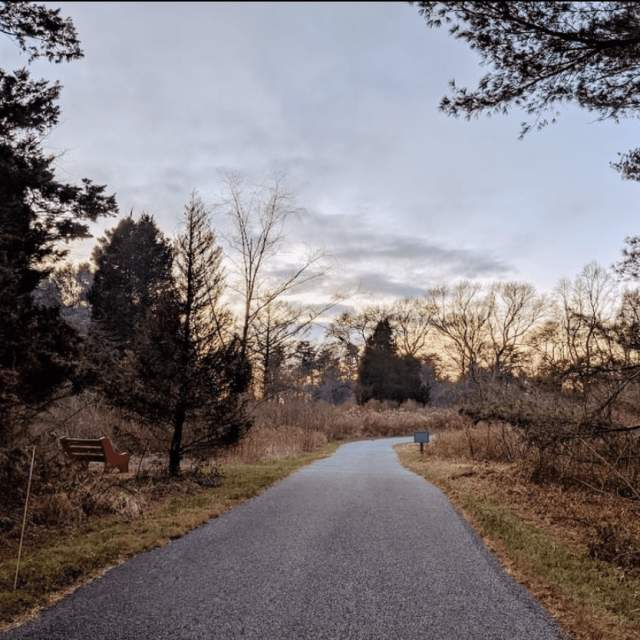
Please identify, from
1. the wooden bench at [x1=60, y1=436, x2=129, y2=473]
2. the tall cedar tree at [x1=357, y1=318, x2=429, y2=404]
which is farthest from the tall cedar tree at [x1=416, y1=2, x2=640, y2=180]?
the tall cedar tree at [x1=357, y1=318, x2=429, y2=404]

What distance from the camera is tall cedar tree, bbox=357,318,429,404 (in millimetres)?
45219

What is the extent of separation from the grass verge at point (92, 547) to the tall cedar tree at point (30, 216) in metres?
2.18

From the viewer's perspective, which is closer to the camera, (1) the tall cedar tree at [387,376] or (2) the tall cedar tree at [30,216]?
(2) the tall cedar tree at [30,216]

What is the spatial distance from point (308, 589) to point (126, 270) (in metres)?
31.5

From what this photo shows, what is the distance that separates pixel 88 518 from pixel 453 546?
203 inches

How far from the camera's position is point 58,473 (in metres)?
7.39

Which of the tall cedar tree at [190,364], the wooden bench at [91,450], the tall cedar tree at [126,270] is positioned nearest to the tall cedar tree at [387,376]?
the tall cedar tree at [126,270]

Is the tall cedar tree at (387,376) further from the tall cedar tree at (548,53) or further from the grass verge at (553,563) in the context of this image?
the tall cedar tree at (548,53)

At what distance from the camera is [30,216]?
817cm

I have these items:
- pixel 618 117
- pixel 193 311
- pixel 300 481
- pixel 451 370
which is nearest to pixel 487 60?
pixel 618 117

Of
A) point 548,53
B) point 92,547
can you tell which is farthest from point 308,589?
point 548,53

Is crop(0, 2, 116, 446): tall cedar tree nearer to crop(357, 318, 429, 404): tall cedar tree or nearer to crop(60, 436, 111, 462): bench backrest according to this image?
crop(60, 436, 111, 462): bench backrest

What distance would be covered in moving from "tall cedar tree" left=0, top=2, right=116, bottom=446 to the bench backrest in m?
1.01

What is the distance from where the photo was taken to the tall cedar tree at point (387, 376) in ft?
148
